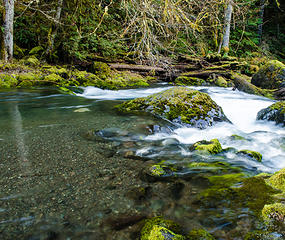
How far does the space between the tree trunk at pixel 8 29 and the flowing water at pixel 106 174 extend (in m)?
7.03

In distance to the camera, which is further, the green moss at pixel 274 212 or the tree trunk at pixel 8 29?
the tree trunk at pixel 8 29

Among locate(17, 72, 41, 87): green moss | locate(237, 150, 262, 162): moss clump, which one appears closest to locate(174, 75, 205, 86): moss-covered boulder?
locate(17, 72, 41, 87): green moss

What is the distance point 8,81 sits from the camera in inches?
369

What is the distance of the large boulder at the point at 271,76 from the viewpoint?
10.8m

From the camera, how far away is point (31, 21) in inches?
524

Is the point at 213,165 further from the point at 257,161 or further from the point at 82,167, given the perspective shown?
the point at 82,167

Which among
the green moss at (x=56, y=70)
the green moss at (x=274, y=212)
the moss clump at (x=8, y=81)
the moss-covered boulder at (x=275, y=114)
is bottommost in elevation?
the green moss at (x=274, y=212)

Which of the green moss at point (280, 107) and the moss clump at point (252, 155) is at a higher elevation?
the green moss at point (280, 107)

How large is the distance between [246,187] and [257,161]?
3.65 ft

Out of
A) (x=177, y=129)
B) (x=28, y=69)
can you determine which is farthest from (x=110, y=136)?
(x=28, y=69)

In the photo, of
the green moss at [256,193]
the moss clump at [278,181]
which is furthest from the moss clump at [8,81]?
the moss clump at [278,181]

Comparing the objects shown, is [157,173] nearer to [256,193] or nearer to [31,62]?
[256,193]

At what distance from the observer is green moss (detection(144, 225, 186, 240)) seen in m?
1.50

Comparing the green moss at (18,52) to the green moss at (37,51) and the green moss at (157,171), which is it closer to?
the green moss at (37,51)
